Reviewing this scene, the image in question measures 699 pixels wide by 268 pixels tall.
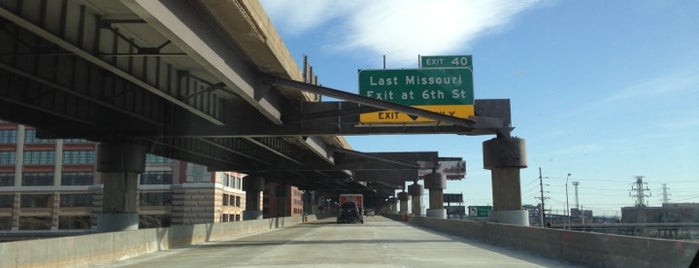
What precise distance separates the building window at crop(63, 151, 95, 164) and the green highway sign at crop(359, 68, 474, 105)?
8466cm

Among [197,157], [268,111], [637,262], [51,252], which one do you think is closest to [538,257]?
[637,262]

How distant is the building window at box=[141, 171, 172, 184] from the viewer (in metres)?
96.4

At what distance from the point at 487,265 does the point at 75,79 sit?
12.6 meters

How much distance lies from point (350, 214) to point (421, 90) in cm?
4624

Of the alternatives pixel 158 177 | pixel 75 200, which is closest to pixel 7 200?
pixel 75 200

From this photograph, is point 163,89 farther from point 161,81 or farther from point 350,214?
point 350,214

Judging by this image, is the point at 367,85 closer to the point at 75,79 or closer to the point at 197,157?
the point at 75,79

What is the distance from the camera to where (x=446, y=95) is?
995 inches

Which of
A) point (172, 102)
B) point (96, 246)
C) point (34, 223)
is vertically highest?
point (172, 102)

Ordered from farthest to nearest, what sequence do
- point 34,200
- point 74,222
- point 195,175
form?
point 34,200, point 74,222, point 195,175

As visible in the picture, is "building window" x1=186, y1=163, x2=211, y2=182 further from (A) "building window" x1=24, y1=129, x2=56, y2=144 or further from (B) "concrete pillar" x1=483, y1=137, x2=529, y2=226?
(B) "concrete pillar" x1=483, y1=137, x2=529, y2=226

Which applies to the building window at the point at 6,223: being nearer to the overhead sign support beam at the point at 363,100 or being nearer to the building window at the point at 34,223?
the building window at the point at 34,223

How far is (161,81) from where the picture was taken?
61.7 ft

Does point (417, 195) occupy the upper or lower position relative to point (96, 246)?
upper
